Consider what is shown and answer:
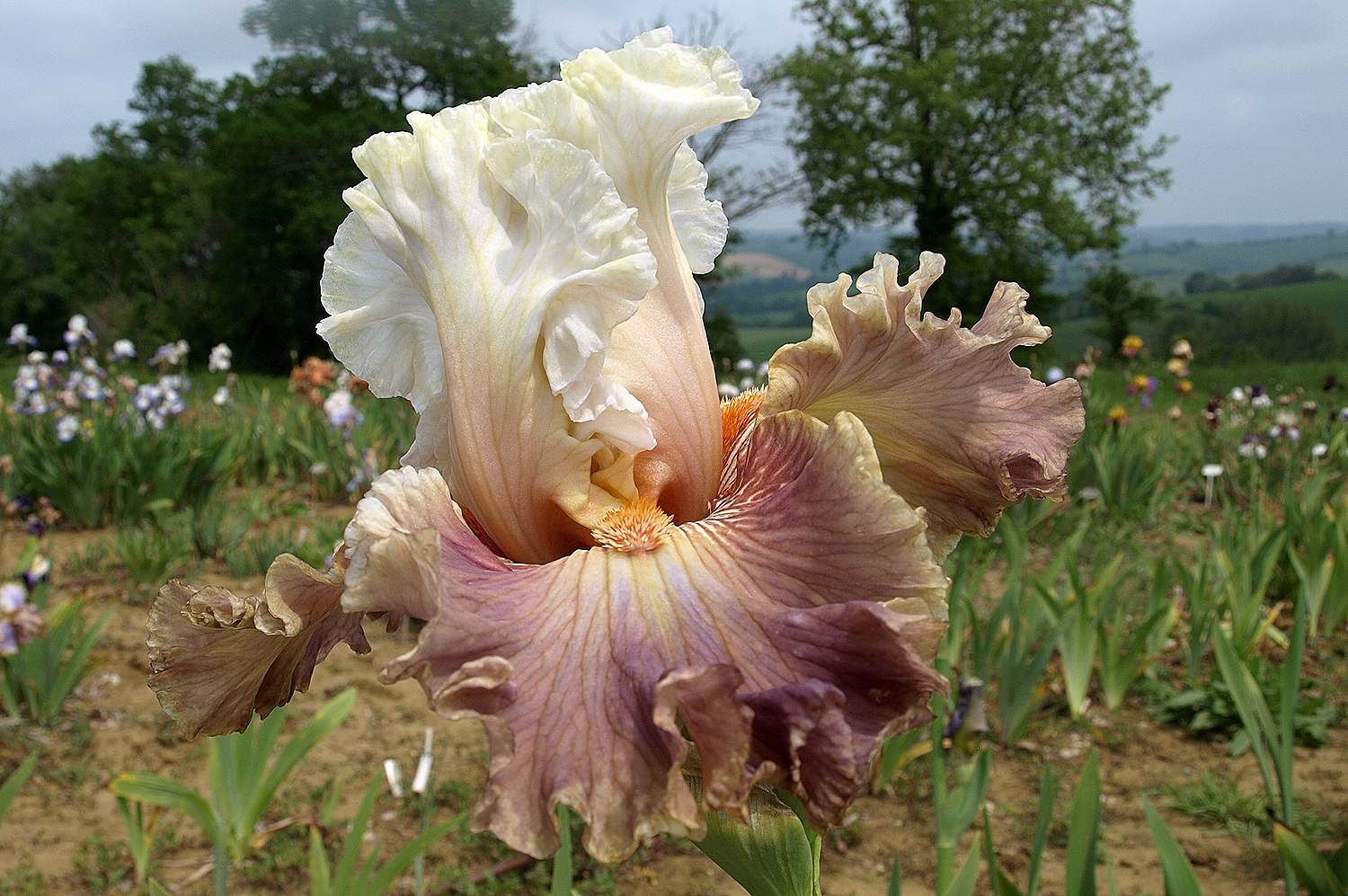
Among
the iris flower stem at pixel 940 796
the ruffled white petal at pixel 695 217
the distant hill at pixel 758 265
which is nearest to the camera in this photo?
the ruffled white petal at pixel 695 217

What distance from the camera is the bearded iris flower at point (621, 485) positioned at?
68 centimetres

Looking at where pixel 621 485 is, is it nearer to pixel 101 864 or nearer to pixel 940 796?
pixel 940 796

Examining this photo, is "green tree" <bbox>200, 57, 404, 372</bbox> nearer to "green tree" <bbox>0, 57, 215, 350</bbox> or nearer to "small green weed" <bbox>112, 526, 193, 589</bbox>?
"green tree" <bbox>0, 57, 215, 350</bbox>

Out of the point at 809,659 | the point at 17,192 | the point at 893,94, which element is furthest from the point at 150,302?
the point at 809,659

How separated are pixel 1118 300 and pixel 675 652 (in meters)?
25.9

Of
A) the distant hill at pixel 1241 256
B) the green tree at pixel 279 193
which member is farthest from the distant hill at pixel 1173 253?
the green tree at pixel 279 193

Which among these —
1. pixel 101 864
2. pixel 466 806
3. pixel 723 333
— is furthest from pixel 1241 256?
pixel 101 864

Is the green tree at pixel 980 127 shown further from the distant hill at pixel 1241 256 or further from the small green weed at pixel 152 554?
the distant hill at pixel 1241 256

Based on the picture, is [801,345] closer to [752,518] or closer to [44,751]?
[752,518]

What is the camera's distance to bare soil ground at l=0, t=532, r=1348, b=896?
2.79 m

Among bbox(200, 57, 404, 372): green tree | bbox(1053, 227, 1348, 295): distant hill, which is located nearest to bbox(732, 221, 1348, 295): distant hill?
bbox(1053, 227, 1348, 295): distant hill

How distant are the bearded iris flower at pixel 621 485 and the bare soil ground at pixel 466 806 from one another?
2147 mm

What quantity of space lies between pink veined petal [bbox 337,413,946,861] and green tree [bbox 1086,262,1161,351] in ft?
82.4

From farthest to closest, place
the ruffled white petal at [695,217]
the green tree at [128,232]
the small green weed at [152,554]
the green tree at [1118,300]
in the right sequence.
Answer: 1. the green tree at [128,232]
2. the green tree at [1118,300]
3. the small green weed at [152,554]
4. the ruffled white petal at [695,217]
